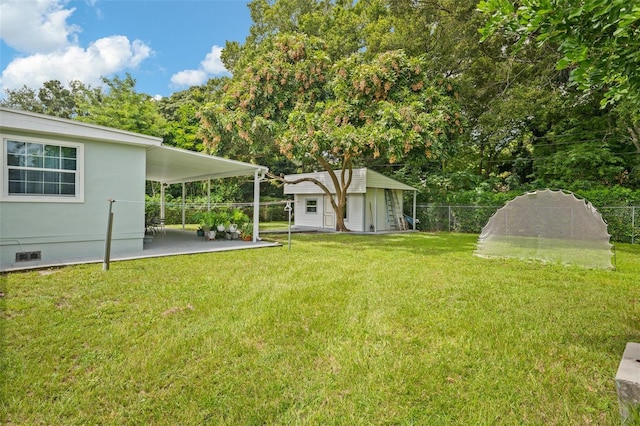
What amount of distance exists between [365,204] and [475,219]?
518cm

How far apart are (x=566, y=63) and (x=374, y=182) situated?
13326 millimetres

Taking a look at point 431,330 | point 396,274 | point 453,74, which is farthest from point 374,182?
point 431,330

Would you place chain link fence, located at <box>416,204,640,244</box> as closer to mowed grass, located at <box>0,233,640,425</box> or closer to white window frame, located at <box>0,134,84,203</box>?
mowed grass, located at <box>0,233,640,425</box>

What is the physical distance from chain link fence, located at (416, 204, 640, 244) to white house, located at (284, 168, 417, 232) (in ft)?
2.68

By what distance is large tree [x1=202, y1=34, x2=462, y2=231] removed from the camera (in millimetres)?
9992

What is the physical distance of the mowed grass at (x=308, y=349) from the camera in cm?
227

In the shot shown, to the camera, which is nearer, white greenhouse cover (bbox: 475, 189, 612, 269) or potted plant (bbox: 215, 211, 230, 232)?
white greenhouse cover (bbox: 475, 189, 612, 269)

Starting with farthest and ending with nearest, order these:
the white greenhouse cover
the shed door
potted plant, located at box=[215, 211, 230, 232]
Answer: the shed door < potted plant, located at box=[215, 211, 230, 232] < the white greenhouse cover

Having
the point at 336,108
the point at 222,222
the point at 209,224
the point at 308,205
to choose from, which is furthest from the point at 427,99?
the point at 308,205

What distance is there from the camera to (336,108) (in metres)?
11.1

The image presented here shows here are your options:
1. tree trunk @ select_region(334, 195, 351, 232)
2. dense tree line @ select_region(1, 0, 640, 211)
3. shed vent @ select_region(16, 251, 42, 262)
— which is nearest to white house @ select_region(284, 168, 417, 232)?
tree trunk @ select_region(334, 195, 351, 232)

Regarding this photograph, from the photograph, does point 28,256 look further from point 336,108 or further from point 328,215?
point 328,215

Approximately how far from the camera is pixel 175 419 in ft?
7.06

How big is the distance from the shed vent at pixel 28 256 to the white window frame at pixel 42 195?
3.35 feet
